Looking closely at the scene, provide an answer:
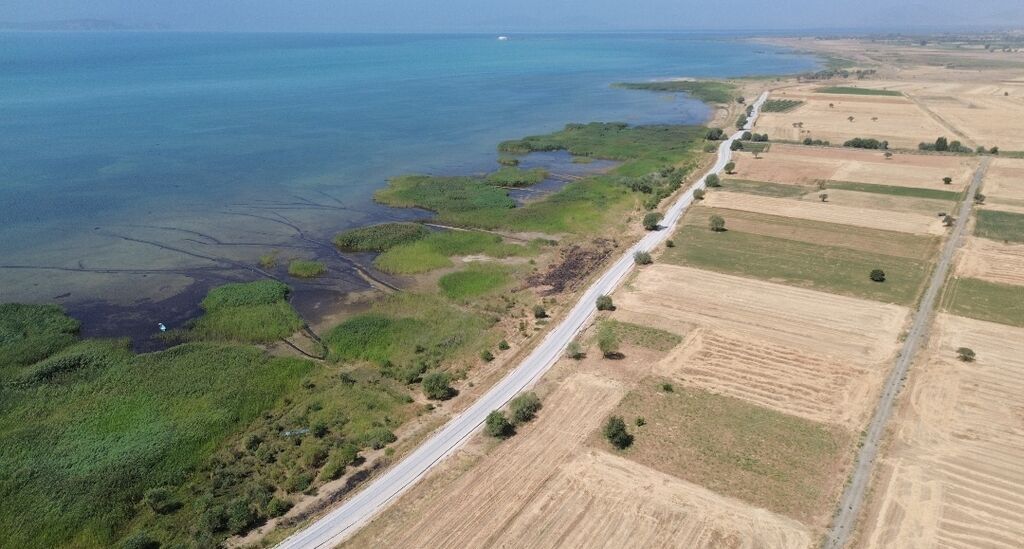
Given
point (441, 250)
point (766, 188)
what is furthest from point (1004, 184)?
point (441, 250)

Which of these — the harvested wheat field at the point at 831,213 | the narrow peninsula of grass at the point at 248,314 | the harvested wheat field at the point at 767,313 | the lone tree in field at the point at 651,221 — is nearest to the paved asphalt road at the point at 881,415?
the harvested wheat field at the point at 767,313

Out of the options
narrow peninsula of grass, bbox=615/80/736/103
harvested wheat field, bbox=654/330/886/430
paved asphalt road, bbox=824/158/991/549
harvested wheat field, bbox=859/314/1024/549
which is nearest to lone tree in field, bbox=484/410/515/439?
harvested wheat field, bbox=654/330/886/430

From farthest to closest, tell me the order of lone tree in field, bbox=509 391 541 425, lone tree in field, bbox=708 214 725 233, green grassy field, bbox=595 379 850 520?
lone tree in field, bbox=708 214 725 233, lone tree in field, bbox=509 391 541 425, green grassy field, bbox=595 379 850 520

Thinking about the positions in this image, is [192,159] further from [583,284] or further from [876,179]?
[876,179]

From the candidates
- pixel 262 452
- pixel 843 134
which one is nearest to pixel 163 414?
pixel 262 452

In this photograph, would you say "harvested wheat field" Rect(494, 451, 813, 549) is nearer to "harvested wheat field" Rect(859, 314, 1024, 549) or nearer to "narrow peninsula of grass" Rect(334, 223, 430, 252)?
"harvested wheat field" Rect(859, 314, 1024, 549)
